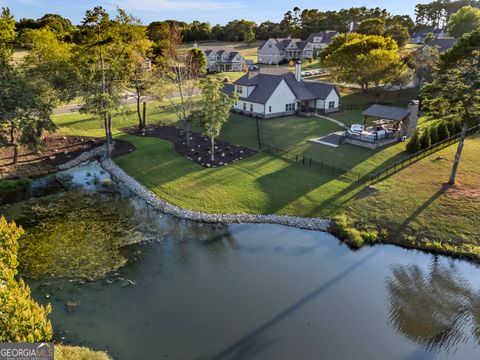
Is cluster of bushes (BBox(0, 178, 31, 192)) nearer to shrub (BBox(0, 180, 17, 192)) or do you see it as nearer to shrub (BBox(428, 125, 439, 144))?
shrub (BBox(0, 180, 17, 192))

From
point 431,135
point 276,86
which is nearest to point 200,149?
point 276,86

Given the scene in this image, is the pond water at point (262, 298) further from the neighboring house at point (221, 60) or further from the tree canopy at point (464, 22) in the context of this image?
the tree canopy at point (464, 22)

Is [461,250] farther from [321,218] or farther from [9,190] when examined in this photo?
[9,190]

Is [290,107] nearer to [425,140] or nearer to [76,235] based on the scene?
[425,140]

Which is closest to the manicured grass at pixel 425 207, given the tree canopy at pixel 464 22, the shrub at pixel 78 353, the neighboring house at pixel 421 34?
the shrub at pixel 78 353

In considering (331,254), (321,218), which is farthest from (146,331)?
(321,218)
